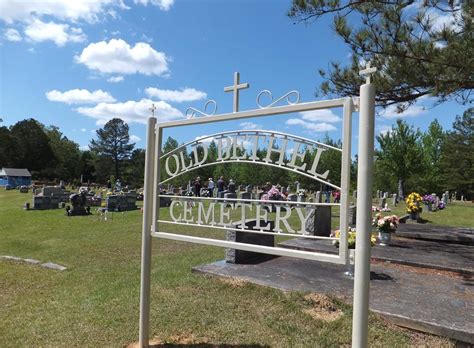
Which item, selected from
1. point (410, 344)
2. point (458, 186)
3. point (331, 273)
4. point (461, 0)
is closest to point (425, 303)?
point (410, 344)

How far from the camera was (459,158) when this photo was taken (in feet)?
157

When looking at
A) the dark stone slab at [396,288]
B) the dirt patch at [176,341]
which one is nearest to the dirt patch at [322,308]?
the dark stone slab at [396,288]

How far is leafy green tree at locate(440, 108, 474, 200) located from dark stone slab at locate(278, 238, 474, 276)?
140ft

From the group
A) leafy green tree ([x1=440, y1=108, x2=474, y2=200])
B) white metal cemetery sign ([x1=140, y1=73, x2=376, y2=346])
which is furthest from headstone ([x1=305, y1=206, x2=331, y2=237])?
leafy green tree ([x1=440, y1=108, x2=474, y2=200])

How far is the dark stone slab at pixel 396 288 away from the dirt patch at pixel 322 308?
0.29 m

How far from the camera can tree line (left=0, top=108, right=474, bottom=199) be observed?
5070 mm

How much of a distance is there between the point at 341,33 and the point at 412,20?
1.31 meters

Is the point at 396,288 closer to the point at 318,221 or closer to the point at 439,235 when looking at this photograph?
the point at 318,221

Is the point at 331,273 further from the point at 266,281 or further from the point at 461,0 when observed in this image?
the point at 461,0

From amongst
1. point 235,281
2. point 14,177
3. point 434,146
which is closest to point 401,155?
→ point 434,146

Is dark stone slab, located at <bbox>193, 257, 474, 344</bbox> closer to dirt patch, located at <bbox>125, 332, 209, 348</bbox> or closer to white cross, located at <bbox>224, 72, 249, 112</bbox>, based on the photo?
dirt patch, located at <bbox>125, 332, 209, 348</bbox>

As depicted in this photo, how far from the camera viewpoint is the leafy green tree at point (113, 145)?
7692 cm

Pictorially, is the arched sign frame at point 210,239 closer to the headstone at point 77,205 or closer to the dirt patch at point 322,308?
the dirt patch at point 322,308

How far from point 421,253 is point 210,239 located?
18.9 ft
